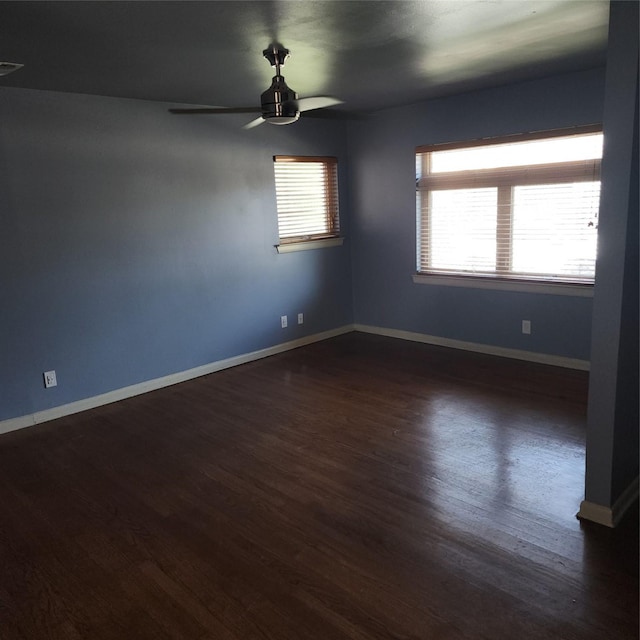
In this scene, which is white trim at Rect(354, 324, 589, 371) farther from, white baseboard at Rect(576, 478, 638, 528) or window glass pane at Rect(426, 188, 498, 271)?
white baseboard at Rect(576, 478, 638, 528)

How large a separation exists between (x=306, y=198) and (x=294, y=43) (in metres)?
2.68

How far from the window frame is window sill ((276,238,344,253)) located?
2.97 ft

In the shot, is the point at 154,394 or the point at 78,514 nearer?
the point at 78,514

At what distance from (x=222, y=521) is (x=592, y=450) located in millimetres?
1744

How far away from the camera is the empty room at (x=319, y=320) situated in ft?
6.91

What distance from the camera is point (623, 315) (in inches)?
88.0

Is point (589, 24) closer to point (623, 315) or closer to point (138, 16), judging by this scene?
point (623, 315)

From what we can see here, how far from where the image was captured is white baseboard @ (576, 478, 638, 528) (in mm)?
2367

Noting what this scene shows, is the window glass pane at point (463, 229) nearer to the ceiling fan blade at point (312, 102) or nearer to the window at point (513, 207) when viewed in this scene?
the window at point (513, 207)

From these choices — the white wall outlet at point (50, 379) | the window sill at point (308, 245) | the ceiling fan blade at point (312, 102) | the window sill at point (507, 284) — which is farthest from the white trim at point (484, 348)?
the white wall outlet at point (50, 379)

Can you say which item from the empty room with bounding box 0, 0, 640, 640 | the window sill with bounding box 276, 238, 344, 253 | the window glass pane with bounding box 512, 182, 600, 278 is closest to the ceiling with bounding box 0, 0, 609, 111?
the empty room with bounding box 0, 0, 640, 640

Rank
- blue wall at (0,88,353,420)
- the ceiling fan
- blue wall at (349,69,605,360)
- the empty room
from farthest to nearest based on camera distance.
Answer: blue wall at (349,69,605,360)
blue wall at (0,88,353,420)
the ceiling fan
the empty room

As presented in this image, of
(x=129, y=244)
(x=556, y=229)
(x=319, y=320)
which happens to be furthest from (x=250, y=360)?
(x=556, y=229)

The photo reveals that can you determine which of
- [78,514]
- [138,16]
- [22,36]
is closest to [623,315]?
[138,16]
